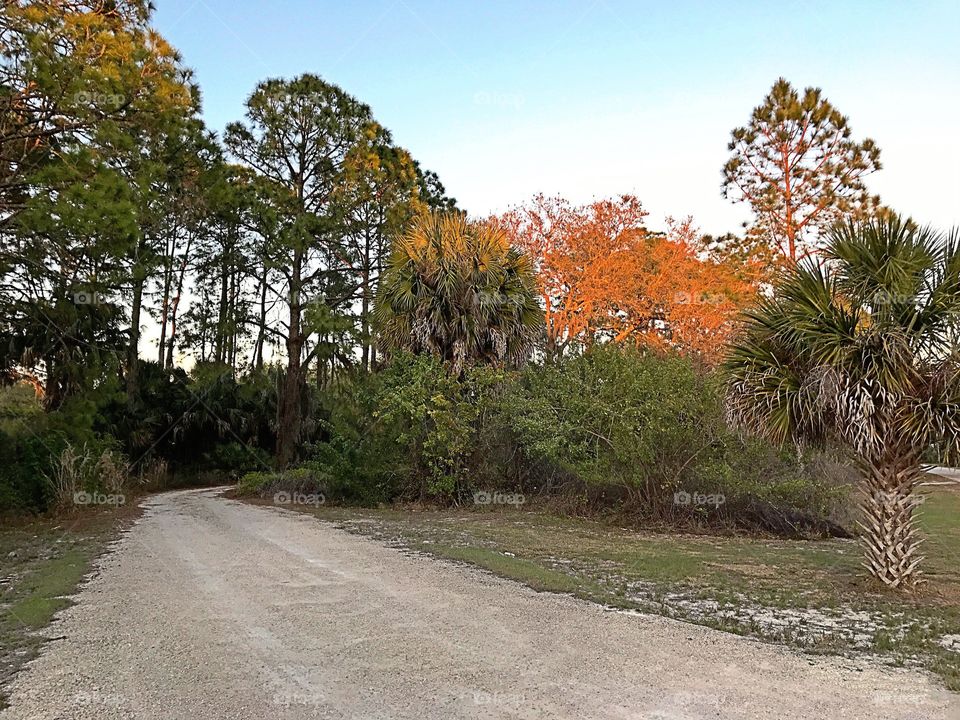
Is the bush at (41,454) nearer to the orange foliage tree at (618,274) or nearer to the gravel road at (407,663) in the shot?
the gravel road at (407,663)

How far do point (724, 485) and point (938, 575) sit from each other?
221 inches

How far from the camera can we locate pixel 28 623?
6.50 meters

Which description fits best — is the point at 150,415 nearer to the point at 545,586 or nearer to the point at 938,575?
the point at 545,586

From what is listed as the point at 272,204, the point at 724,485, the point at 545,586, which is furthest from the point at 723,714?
the point at 272,204

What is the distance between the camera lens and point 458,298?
1775 cm
